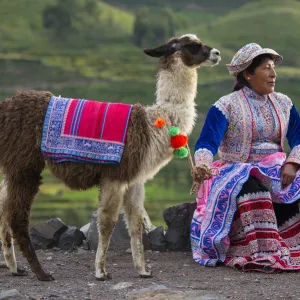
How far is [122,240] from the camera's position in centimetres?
579

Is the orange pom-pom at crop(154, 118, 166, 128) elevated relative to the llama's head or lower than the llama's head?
lower

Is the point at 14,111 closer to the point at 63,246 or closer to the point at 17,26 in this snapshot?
the point at 63,246

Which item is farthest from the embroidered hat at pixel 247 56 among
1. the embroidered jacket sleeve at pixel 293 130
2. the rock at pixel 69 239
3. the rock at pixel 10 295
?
the rock at pixel 10 295

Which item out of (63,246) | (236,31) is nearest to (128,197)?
(63,246)

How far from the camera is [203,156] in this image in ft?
15.7

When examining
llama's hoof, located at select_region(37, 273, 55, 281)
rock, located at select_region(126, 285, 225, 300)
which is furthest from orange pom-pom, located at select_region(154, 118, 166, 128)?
llama's hoof, located at select_region(37, 273, 55, 281)

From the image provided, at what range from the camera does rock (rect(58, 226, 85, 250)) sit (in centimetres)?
576

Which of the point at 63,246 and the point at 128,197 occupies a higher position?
the point at 128,197

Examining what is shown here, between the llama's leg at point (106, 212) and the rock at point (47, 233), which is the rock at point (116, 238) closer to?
the rock at point (47, 233)

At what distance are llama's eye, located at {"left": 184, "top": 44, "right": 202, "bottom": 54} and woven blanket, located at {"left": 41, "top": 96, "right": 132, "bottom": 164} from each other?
519 mm

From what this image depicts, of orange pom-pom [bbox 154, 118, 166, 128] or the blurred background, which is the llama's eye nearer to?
orange pom-pom [bbox 154, 118, 166, 128]

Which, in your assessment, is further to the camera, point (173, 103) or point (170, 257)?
point (170, 257)

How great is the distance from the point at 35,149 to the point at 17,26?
187 feet

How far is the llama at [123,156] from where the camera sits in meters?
4.47
